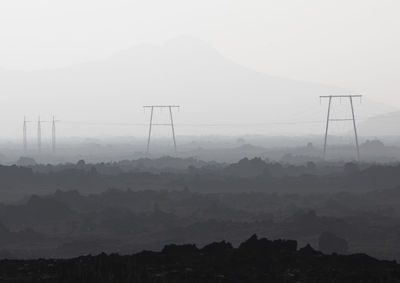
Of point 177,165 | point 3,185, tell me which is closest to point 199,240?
point 3,185

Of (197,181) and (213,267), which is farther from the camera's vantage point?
(197,181)

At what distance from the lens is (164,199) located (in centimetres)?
5516

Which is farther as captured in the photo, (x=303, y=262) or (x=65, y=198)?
(x=65, y=198)

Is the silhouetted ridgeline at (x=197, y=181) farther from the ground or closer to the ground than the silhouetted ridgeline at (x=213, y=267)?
farther from the ground

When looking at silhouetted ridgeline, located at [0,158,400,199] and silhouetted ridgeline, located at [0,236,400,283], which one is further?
silhouetted ridgeline, located at [0,158,400,199]

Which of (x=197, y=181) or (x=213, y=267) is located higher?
(x=197, y=181)

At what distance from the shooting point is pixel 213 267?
23750mm

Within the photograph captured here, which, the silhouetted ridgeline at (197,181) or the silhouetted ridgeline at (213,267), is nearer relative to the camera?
the silhouetted ridgeline at (213,267)

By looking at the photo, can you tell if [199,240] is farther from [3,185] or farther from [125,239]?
[3,185]

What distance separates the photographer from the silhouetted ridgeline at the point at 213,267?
22.0m

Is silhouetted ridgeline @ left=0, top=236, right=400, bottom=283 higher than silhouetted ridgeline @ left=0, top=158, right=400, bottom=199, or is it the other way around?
silhouetted ridgeline @ left=0, top=158, right=400, bottom=199

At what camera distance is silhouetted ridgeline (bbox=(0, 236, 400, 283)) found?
21984mm

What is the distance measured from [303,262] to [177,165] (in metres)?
74.2

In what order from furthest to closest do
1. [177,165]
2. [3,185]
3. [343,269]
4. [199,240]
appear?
[177,165] → [3,185] → [199,240] → [343,269]
